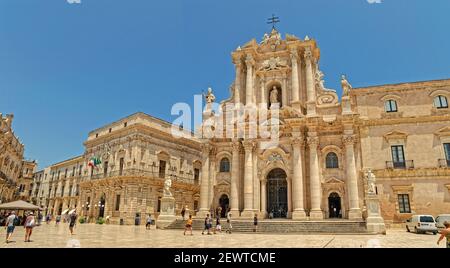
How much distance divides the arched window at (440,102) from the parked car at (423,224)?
944 cm

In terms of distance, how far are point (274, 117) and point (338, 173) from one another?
22.4 ft

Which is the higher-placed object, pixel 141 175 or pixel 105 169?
pixel 105 169

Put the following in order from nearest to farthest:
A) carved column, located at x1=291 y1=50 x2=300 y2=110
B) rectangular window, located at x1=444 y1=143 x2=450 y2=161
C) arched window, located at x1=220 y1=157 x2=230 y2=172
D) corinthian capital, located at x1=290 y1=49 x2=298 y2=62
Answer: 1. rectangular window, located at x1=444 y1=143 x2=450 y2=161
2. carved column, located at x1=291 y1=50 x2=300 y2=110
3. corinthian capital, located at x1=290 y1=49 x2=298 y2=62
4. arched window, located at x1=220 y1=157 x2=230 y2=172

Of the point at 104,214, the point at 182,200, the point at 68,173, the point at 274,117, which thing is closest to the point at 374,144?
the point at 274,117

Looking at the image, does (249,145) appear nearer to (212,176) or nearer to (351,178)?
(212,176)

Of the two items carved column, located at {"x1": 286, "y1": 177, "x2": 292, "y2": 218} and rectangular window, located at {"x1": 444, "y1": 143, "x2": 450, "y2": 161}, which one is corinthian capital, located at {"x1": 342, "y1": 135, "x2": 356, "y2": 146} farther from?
rectangular window, located at {"x1": 444, "y1": 143, "x2": 450, "y2": 161}

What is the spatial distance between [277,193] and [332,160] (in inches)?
206

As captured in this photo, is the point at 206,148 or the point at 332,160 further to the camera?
the point at 206,148

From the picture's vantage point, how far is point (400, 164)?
80.0ft

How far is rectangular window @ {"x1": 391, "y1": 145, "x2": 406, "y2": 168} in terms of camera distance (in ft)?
80.0

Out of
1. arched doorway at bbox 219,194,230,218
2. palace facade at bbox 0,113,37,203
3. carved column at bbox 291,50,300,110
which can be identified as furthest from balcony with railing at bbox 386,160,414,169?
palace facade at bbox 0,113,37,203

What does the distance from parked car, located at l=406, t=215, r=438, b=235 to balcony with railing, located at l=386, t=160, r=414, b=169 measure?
435 centimetres

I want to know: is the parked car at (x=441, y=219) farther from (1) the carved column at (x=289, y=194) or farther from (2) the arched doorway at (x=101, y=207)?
(2) the arched doorway at (x=101, y=207)

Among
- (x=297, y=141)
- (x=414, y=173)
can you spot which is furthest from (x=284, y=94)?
(x=414, y=173)
